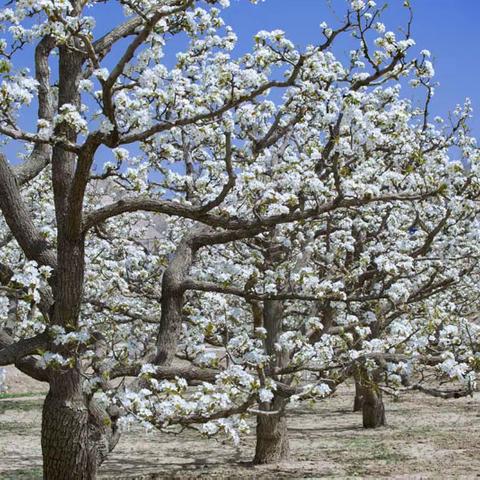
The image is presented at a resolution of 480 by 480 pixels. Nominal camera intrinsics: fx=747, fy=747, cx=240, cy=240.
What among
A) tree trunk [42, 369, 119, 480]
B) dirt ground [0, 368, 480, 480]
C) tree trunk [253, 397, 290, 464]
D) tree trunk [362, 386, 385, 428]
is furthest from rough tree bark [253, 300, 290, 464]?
tree trunk [42, 369, 119, 480]

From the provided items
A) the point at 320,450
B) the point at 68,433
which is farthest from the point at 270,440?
the point at 68,433

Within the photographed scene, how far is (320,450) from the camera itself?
15.1 meters

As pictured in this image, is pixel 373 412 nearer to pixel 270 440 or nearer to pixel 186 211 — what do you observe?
pixel 270 440

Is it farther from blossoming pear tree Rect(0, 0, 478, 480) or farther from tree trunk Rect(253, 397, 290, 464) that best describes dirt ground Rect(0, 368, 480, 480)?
blossoming pear tree Rect(0, 0, 478, 480)

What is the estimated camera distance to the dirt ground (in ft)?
41.3

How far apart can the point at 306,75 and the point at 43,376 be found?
4.88 m

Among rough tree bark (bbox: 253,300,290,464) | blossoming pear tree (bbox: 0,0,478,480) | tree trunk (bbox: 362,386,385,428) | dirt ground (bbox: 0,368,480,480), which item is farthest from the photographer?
tree trunk (bbox: 362,386,385,428)

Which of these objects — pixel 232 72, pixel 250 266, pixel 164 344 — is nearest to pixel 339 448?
pixel 250 266

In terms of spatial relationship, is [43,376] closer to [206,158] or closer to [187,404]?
[187,404]

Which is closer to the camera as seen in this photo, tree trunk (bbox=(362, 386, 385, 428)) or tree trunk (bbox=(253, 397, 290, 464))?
tree trunk (bbox=(253, 397, 290, 464))

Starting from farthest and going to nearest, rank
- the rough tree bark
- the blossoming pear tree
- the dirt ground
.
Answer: the rough tree bark < the dirt ground < the blossoming pear tree

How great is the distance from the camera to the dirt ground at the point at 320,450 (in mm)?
12594

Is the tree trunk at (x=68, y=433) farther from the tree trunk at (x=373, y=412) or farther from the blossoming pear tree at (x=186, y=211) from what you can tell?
the tree trunk at (x=373, y=412)

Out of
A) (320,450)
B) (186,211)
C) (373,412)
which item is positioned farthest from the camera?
(373,412)
